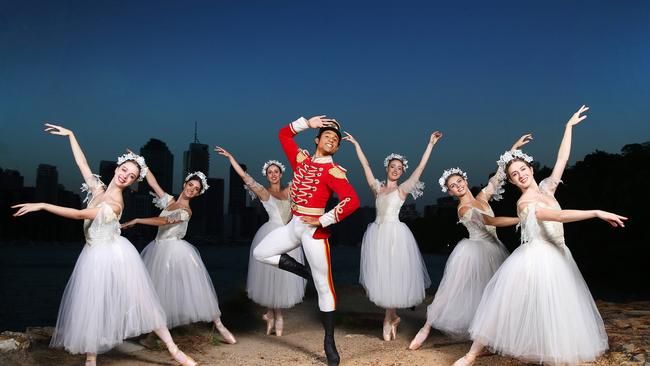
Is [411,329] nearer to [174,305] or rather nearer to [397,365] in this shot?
[397,365]

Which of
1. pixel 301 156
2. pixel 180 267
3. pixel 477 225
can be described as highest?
pixel 301 156

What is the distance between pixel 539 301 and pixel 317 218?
2238 millimetres

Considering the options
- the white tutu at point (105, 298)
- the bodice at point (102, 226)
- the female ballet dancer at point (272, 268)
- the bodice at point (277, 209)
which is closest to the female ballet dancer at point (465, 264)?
the female ballet dancer at point (272, 268)

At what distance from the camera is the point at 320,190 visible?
5.60 m

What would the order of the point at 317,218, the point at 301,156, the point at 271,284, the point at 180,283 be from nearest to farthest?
the point at 317,218
the point at 301,156
the point at 180,283
the point at 271,284

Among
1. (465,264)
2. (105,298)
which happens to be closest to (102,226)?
(105,298)

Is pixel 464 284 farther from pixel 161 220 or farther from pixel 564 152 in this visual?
pixel 161 220

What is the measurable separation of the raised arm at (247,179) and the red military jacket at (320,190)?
5.08ft

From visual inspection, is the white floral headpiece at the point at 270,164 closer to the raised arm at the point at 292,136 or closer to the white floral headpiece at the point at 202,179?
the white floral headpiece at the point at 202,179

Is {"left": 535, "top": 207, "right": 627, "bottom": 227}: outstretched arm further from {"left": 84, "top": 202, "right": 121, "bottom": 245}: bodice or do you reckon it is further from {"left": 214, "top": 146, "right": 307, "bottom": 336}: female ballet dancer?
{"left": 84, "top": 202, "right": 121, "bottom": 245}: bodice

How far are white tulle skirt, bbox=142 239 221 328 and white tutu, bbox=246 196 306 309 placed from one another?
714 mm

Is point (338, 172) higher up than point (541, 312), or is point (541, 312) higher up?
point (338, 172)

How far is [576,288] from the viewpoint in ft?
16.6

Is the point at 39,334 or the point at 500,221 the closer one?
the point at 500,221
